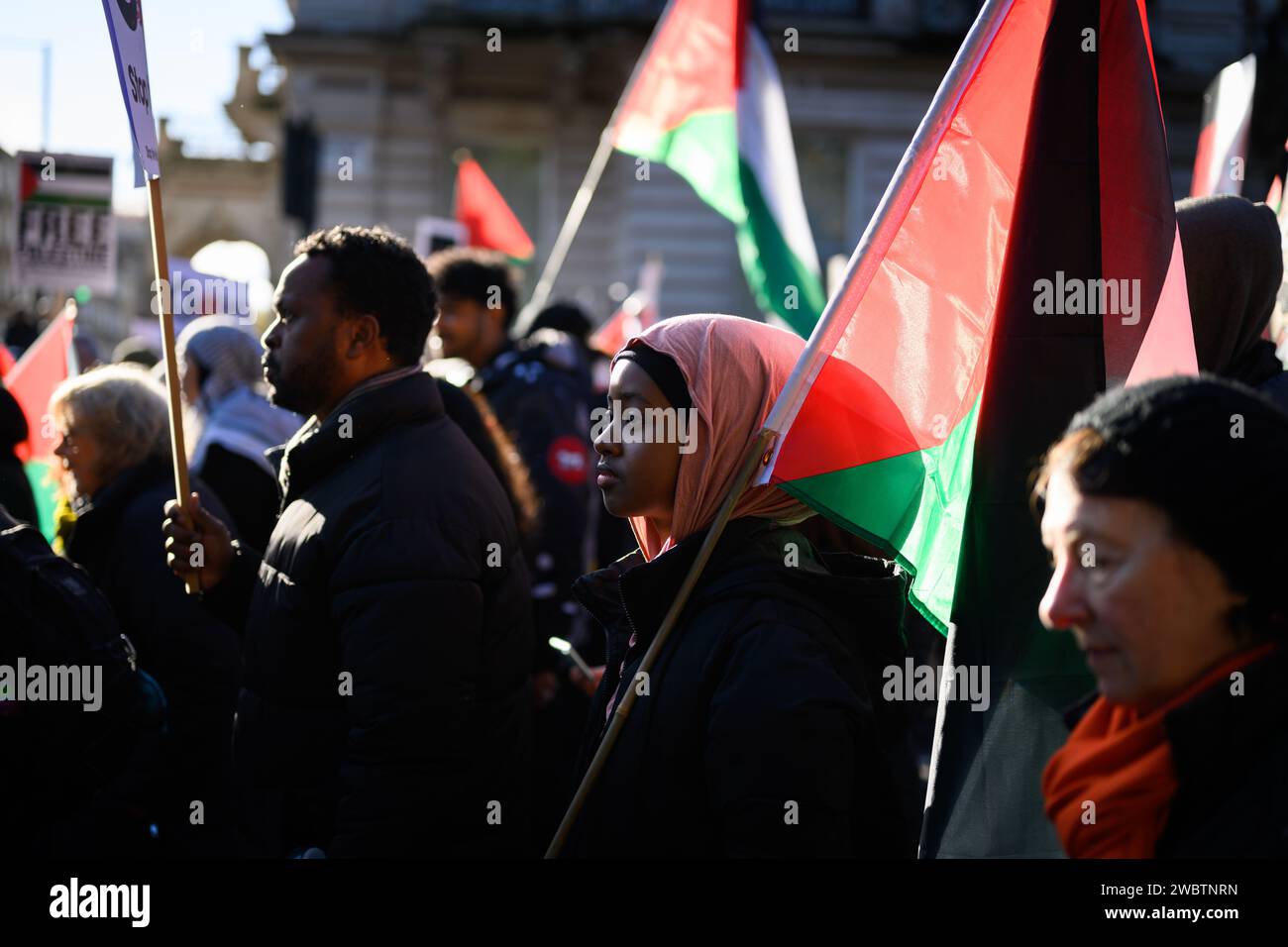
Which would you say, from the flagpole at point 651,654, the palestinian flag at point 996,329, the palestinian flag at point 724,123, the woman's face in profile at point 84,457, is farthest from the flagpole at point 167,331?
the palestinian flag at point 724,123

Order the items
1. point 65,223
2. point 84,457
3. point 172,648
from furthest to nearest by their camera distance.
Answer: point 65,223
point 84,457
point 172,648

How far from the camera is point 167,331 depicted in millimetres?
3262

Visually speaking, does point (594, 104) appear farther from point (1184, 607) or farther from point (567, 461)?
point (1184, 607)

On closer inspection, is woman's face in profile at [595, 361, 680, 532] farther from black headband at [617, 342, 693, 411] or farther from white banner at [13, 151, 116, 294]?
white banner at [13, 151, 116, 294]

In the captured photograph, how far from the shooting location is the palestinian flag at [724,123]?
5473 millimetres

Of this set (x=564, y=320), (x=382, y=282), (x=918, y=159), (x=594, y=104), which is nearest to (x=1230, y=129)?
(x=564, y=320)

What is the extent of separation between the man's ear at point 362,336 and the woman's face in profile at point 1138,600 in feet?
6.31

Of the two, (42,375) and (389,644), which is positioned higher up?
(42,375)

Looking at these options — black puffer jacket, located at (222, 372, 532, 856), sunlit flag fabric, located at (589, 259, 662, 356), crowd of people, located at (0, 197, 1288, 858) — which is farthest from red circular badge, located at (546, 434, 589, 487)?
sunlit flag fabric, located at (589, 259, 662, 356)

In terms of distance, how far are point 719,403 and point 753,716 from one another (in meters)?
0.68

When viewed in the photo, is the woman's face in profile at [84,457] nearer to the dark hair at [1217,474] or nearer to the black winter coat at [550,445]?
the black winter coat at [550,445]

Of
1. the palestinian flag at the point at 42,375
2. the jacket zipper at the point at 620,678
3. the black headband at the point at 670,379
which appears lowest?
the jacket zipper at the point at 620,678

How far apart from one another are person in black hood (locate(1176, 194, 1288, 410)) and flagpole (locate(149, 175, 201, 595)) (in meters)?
2.25

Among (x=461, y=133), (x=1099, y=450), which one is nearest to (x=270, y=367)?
(x=1099, y=450)
